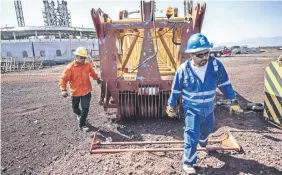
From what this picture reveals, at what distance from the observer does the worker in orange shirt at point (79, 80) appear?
4.52m

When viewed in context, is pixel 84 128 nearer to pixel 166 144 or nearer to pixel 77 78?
pixel 77 78

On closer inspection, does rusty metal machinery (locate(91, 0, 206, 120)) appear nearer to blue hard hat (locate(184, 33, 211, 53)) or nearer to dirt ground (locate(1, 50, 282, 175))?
dirt ground (locate(1, 50, 282, 175))

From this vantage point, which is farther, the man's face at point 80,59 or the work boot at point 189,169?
the man's face at point 80,59

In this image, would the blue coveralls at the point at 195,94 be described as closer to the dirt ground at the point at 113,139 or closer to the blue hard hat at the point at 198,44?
the blue hard hat at the point at 198,44

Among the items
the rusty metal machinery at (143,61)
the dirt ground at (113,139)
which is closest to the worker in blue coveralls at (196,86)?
the dirt ground at (113,139)

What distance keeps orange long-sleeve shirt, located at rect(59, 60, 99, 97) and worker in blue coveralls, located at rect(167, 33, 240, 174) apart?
222cm

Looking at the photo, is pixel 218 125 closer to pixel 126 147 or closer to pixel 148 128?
pixel 148 128

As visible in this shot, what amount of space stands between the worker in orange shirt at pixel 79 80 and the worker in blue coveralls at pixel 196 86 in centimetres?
222

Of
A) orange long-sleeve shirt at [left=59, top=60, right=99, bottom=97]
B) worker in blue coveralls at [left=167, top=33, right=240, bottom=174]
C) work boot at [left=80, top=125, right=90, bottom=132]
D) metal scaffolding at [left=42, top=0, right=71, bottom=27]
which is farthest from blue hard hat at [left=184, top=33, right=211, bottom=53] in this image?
metal scaffolding at [left=42, top=0, right=71, bottom=27]

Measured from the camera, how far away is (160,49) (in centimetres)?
739

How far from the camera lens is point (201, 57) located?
2789 mm

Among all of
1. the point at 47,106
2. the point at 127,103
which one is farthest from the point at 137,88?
the point at 47,106

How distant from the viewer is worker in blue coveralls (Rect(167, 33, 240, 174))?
281 centimetres

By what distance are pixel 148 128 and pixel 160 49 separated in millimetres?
3382
